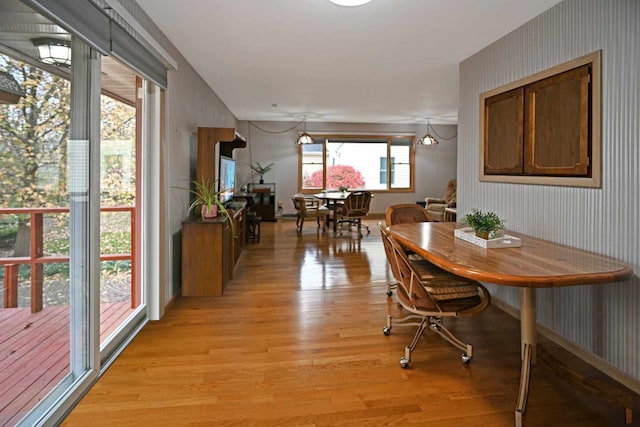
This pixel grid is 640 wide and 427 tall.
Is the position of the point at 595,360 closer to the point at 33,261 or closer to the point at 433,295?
the point at 433,295

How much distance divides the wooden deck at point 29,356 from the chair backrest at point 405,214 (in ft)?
8.82

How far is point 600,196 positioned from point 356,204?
497 cm

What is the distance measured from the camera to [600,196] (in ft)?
7.86

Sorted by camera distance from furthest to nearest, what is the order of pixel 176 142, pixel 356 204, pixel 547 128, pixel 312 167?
pixel 312 167, pixel 356 204, pixel 176 142, pixel 547 128

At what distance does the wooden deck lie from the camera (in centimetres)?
160

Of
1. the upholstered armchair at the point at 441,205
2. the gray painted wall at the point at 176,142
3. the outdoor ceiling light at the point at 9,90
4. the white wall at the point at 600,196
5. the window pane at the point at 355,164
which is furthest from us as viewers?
the window pane at the point at 355,164

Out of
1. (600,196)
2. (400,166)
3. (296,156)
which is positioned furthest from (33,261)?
(400,166)

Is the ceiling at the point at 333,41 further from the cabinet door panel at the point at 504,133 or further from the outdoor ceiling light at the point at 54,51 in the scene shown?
the outdoor ceiling light at the point at 54,51

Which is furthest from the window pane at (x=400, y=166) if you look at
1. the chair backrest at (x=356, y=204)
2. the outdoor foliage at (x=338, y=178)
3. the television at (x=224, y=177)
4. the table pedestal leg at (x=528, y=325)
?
the table pedestal leg at (x=528, y=325)

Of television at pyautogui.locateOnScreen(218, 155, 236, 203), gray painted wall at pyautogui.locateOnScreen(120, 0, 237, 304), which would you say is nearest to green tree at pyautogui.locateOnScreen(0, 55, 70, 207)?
gray painted wall at pyautogui.locateOnScreen(120, 0, 237, 304)

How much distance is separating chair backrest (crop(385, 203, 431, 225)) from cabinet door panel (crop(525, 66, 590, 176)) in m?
1.06

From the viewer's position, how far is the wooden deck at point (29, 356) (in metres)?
1.60

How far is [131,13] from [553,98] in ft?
9.82

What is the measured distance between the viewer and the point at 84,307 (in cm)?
216
